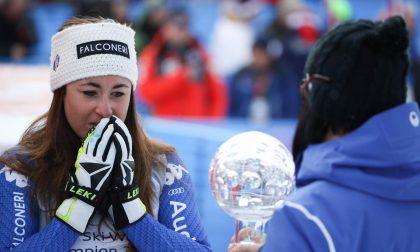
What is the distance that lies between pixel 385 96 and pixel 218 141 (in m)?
4.48

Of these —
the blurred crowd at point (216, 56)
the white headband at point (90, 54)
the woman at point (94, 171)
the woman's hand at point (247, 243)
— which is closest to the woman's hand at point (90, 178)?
the woman at point (94, 171)

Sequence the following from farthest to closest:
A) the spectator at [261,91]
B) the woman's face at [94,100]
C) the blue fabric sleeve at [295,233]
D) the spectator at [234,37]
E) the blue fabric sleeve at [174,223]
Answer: the spectator at [234,37] → the spectator at [261,91] → the woman's face at [94,100] → the blue fabric sleeve at [174,223] → the blue fabric sleeve at [295,233]

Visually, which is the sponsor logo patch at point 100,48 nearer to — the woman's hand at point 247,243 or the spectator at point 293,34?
the woman's hand at point 247,243

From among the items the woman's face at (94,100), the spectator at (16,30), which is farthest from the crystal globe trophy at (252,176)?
the spectator at (16,30)

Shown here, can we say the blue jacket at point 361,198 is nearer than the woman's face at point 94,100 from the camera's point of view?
Yes

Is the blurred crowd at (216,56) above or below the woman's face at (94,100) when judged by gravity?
above

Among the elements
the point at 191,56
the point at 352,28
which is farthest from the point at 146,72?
the point at 352,28

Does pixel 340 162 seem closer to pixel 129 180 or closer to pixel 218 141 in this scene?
pixel 129 180

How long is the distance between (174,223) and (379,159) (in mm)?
870

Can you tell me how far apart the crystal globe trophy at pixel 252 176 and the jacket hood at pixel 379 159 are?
18cm

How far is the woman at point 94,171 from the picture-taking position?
2723 millimetres

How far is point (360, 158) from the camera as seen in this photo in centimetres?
229

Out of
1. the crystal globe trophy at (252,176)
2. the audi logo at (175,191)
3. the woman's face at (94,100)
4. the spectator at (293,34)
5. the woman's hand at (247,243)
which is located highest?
the spectator at (293,34)

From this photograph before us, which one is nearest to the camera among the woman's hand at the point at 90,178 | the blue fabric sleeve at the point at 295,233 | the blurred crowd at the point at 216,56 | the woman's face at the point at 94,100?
the blue fabric sleeve at the point at 295,233
